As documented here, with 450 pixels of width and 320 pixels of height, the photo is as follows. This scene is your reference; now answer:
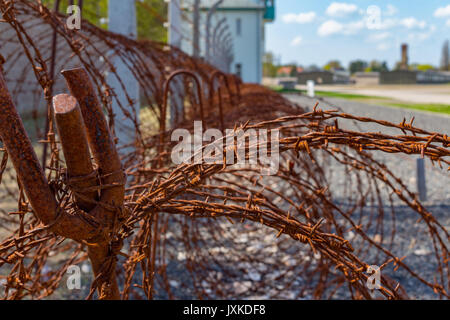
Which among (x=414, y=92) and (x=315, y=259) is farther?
(x=315, y=259)

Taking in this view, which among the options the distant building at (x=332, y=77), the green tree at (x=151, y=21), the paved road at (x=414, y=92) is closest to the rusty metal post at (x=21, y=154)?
the paved road at (x=414, y=92)

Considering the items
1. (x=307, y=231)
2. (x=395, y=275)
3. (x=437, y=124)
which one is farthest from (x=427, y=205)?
(x=307, y=231)

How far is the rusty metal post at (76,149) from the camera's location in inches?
31.7

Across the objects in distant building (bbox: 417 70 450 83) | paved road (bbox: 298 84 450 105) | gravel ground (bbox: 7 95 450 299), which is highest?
distant building (bbox: 417 70 450 83)

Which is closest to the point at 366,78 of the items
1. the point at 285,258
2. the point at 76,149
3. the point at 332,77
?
the point at 332,77

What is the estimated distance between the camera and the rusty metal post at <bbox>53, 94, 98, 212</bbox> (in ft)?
2.64

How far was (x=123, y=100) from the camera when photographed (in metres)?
3.63

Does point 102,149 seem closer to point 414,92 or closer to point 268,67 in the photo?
point 414,92

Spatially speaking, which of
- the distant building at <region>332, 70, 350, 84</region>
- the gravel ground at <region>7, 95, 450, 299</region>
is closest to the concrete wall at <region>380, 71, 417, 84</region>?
the gravel ground at <region>7, 95, 450, 299</region>

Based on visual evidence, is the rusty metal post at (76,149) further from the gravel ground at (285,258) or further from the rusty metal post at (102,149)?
the gravel ground at (285,258)

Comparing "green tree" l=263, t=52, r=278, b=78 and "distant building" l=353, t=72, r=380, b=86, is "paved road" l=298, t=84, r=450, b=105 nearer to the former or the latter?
"distant building" l=353, t=72, r=380, b=86

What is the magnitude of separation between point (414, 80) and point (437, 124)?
84cm

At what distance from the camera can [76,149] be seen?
2.79ft

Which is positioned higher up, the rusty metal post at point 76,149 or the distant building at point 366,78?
the distant building at point 366,78
